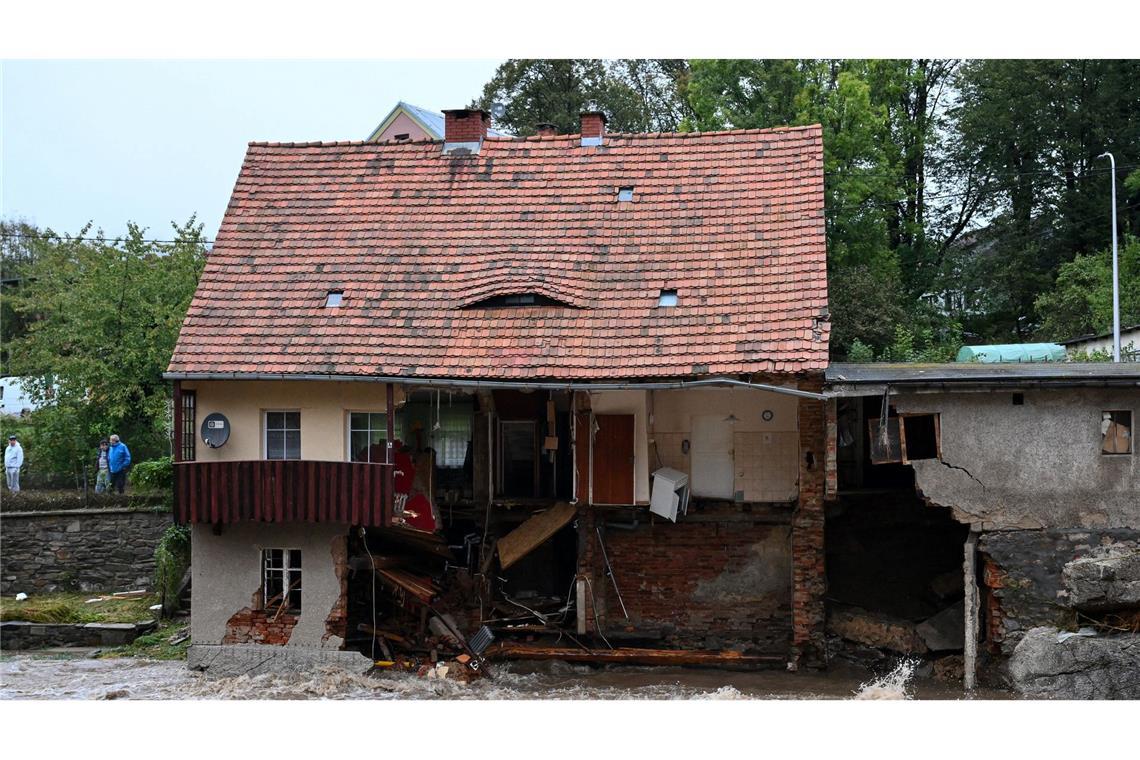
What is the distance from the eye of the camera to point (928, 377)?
20.2 metres

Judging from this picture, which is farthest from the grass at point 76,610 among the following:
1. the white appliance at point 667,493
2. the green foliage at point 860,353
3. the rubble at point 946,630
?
the green foliage at point 860,353

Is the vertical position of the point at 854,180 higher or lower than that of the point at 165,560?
higher

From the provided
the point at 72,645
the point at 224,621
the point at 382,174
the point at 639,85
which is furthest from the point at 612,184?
the point at 639,85

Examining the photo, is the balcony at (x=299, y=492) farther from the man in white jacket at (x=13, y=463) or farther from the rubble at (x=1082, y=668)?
the rubble at (x=1082, y=668)

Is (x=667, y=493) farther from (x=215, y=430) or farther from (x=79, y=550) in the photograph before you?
(x=79, y=550)

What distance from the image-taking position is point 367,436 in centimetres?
2184

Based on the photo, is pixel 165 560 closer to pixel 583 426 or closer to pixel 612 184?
pixel 583 426

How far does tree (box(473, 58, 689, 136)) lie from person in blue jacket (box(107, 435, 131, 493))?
19.8 metres

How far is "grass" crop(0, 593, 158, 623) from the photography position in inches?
981

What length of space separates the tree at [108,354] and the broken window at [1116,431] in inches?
755

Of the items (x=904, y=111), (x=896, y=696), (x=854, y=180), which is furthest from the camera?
(x=904, y=111)

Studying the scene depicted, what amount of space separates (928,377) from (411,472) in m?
8.31

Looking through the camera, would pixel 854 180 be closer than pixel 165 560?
No

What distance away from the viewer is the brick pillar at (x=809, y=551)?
21750 millimetres
